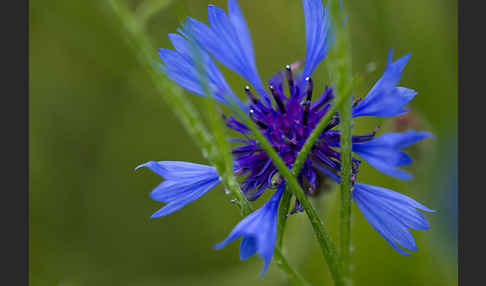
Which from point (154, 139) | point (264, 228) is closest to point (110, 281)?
point (154, 139)

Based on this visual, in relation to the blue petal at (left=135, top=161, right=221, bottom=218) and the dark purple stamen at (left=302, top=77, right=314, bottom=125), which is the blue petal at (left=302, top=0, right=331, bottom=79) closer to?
the dark purple stamen at (left=302, top=77, right=314, bottom=125)

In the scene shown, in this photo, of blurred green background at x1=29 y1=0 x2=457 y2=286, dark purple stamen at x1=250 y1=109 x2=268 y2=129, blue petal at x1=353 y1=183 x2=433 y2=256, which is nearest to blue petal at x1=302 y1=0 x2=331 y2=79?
dark purple stamen at x1=250 y1=109 x2=268 y2=129

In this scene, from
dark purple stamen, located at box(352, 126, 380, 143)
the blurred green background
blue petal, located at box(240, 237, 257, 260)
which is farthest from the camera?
the blurred green background

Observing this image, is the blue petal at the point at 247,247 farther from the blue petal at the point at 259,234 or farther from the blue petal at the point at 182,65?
the blue petal at the point at 182,65

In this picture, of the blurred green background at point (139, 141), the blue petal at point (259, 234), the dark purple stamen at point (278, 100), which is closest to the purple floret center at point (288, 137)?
the dark purple stamen at point (278, 100)

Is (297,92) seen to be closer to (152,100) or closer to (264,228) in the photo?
(264,228)

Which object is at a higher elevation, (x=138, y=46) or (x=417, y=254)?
(x=138, y=46)
